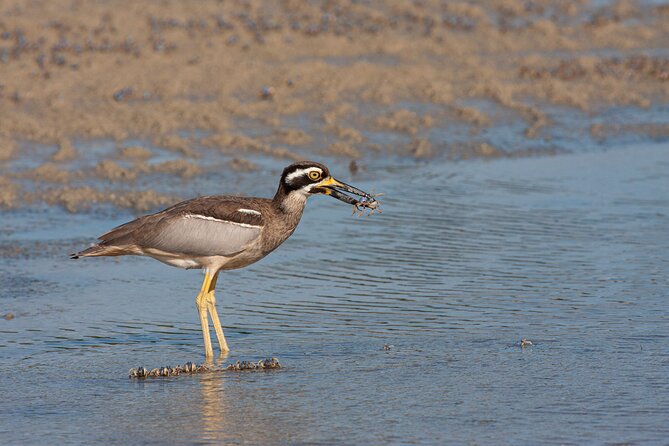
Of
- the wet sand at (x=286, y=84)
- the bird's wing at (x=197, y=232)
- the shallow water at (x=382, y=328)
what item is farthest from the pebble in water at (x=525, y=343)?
the wet sand at (x=286, y=84)

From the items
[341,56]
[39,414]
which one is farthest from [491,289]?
→ [341,56]

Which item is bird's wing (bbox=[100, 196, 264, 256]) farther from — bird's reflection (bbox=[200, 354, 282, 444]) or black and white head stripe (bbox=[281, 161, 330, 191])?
bird's reflection (bbox=[200, 354, 282, 444])

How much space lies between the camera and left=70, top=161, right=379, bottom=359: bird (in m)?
9.09

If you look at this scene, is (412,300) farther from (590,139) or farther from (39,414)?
(590,139)

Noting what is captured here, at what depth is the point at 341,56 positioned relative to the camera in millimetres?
19859

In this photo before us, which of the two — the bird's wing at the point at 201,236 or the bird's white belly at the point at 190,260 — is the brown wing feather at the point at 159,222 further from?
the bird's white belly at the point at 190,260

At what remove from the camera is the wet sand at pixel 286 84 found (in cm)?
1502

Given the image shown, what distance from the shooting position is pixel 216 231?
912cm

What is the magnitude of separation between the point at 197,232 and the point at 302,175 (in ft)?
2.95

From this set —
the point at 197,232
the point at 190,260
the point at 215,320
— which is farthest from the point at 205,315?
the point at 197,232

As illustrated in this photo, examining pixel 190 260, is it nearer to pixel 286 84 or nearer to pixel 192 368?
pixel 192 368

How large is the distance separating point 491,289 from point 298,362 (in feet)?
7.46

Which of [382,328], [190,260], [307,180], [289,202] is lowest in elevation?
[382,328]

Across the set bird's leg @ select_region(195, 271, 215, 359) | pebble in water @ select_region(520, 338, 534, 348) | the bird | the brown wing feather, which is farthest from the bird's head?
pebble in water @ select_region(520, 338, 534, 348)
